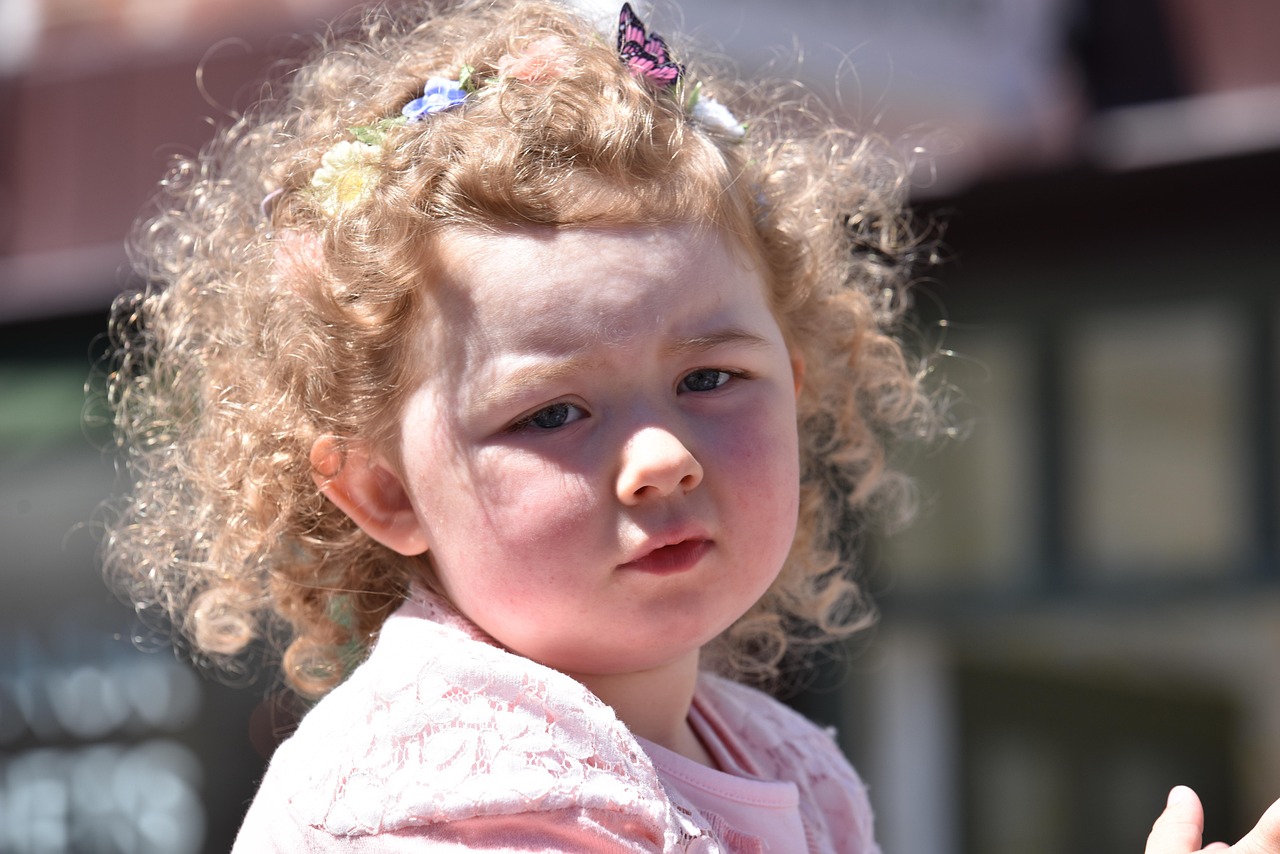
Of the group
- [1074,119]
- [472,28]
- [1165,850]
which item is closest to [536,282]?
[472,28]

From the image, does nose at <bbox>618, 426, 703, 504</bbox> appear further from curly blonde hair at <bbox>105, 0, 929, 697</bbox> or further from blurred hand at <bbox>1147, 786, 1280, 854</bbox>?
blurred hand at <bbox>1147, 786, 1280, 854</bbox>

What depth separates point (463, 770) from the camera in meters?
1.21

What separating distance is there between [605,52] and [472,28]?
239 mm

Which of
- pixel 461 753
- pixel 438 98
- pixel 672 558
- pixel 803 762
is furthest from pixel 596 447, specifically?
pixel 803 762

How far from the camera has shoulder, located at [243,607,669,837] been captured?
120 cm

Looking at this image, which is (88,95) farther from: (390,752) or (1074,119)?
(390,752)

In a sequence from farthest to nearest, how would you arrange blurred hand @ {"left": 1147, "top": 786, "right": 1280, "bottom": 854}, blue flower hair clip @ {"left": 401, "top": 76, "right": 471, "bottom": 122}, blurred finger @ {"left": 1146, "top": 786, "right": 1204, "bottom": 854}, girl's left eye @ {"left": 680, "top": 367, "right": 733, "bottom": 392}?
blue flower hair clip @ {"left": 401, "top": 76, "right": 471, "bottom": 122}, girl's left eye @ {"left": 680, "top": 367, "right": 733, "bottom": 392}, blurred finger @ {"left": 1146, "top": 786, "right": 1204, "bottom": 854}, blurred hand @ {"left": 1147, "top": 786, "right": 1280, "bottom": 854}

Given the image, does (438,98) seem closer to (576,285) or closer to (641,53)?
(641,53)

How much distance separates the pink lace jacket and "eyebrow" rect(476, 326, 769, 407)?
0.23m

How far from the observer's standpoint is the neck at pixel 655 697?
1.40 metres

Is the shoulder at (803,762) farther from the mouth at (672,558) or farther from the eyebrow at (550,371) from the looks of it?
the eyebrow at (550,371)

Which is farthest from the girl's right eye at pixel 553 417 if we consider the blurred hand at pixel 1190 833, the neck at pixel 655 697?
the blurred hand at pixel 1190 833

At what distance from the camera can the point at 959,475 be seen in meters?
4.74

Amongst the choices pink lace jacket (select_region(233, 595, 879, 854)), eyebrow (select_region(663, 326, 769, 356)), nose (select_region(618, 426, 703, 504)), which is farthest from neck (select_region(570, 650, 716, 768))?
eyebrow (select_region(663, 326, 769, 356))
